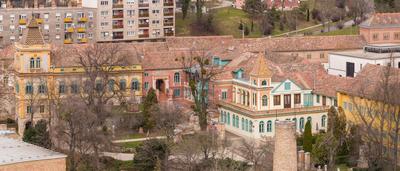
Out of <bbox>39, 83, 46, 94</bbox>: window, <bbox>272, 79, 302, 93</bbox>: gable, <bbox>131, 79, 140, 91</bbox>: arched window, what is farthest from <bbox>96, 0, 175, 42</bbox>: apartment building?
<bbox>272, 79, 302, 93</bbox>: gable

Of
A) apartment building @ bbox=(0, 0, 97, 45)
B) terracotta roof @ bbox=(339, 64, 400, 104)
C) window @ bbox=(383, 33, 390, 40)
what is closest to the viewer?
terracotta roof @ bbox=(339, 64, 400, 104)

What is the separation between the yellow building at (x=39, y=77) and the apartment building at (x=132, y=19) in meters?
18.6

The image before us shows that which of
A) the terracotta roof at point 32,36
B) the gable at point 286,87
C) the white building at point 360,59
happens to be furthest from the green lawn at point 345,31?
the terracotta roof at point 32,36

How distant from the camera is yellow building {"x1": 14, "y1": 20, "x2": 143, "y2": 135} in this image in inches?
2867

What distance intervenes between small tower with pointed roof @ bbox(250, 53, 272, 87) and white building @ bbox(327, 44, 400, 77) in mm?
9797

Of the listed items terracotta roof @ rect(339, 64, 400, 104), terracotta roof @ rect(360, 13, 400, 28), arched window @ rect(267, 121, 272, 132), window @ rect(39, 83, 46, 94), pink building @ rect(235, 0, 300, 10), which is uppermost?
pink building @ rect(235, 0, 300, 10)

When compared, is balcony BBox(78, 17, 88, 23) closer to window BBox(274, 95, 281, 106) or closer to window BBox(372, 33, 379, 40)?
window BBox(372, 33, 379, 40)

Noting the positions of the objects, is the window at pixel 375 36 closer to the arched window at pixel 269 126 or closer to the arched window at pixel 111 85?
the arched window at pixel 269 126

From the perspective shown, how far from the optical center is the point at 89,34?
9369 centimetres

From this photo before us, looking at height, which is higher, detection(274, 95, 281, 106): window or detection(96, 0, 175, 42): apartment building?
detection(96, 0, 175, 42): apartment building

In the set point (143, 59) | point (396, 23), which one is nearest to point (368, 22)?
point (396, 23)

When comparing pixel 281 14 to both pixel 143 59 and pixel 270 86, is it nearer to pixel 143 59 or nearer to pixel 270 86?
pixel 143 59

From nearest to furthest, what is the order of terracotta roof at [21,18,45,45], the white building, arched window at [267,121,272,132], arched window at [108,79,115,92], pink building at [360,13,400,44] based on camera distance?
arched window at [267,121,272,132], terracotta roof at [21,18,45,45], arched window at [108,79,115,92], the white building, pink building at [360,13,400,44]

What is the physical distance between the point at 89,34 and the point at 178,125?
2834cm
